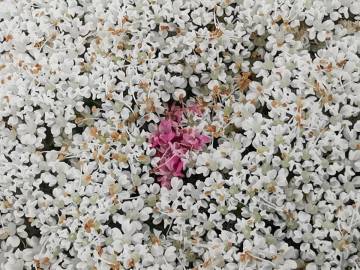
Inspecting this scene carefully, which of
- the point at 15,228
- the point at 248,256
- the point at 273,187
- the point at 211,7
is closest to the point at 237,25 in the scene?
the point at 211,7

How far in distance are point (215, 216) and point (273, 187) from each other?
0.11 meters

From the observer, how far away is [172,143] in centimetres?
103

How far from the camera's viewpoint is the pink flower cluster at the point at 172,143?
102 centimetres

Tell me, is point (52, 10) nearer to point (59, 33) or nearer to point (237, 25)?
point (59, 33)

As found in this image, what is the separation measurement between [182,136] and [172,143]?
22mm

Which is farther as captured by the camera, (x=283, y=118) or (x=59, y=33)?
(x=59, y=33)

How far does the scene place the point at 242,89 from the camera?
1047 millimetres

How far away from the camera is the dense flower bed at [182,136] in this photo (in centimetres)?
96

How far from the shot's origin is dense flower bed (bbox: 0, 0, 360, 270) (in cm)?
96

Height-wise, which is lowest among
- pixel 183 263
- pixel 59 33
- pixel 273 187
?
pixel 183 263

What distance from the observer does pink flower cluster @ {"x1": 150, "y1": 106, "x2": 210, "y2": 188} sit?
1.02m

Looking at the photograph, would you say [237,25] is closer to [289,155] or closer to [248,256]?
[289,155]

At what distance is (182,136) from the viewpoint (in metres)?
1.04

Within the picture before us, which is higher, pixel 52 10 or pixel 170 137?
pixel 52 10
